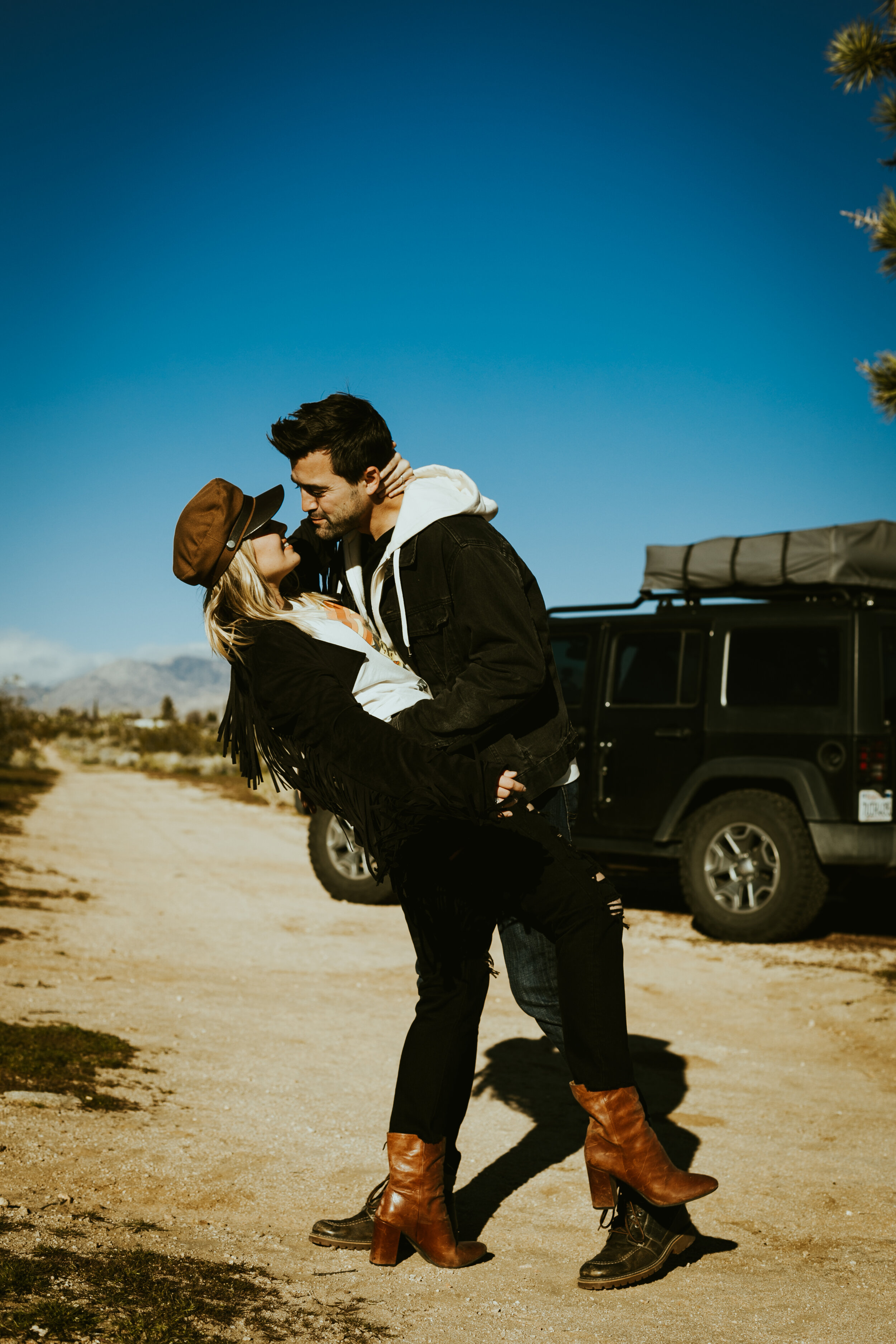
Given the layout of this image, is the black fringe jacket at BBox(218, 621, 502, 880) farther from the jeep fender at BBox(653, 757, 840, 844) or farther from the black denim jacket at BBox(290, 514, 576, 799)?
the jeep fender at BBox(653, 757, 840, 844)

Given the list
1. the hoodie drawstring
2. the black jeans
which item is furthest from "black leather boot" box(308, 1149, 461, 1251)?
the hoodie drawstring

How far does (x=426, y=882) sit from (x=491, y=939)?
205 millimetres

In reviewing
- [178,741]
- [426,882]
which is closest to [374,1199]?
[426,882]

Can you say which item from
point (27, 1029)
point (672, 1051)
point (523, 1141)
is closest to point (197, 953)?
point (27, 1029)

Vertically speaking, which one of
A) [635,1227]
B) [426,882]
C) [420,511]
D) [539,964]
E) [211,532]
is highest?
[420,511]

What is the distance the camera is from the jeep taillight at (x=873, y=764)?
22.8 ft

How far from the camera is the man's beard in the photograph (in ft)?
9.01

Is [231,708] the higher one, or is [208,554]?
[208,554]

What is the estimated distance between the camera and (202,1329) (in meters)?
2.21

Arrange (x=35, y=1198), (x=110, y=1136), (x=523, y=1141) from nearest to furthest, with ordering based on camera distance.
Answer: (x=35, y=1198) < (x=110, y=1136) < (x=523, y=1141)

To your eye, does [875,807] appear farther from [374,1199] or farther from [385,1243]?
[385,1243]

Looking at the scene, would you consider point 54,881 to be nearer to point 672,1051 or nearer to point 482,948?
point 672,1051

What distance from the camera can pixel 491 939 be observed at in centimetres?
260

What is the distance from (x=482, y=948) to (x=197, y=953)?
4.47 metres
